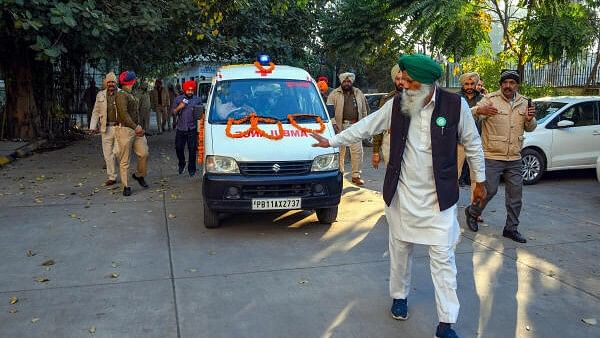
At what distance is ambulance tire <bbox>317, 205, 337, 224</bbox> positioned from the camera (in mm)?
6594

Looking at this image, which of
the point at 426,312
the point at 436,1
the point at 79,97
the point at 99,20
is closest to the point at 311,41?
the point at 436,1

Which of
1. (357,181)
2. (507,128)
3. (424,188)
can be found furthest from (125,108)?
(424,188)

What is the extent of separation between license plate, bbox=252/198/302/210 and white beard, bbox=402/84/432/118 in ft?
8.42

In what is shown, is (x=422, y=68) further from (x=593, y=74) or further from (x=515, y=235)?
(x=593, y=74)

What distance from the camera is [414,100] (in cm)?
368

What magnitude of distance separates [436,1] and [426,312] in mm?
9859

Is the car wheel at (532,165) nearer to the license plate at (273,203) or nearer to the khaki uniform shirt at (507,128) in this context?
the khaki uniform shirt at (507,128)

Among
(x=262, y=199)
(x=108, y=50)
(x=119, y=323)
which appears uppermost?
(x=108, y=50)

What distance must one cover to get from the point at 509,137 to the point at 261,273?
3140mm

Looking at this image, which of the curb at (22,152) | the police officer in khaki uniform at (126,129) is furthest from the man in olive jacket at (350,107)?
the curb at (22,152)

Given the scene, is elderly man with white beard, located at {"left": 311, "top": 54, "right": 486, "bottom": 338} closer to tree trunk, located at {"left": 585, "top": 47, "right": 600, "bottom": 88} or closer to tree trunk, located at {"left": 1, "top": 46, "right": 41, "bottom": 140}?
tree trunk, located at {"left": 585, "top": 47, "right": 600, "bottom": 88}

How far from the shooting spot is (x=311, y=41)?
1934cm

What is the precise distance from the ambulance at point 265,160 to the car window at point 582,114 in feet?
17.1

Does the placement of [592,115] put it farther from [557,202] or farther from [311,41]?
[311,41]
